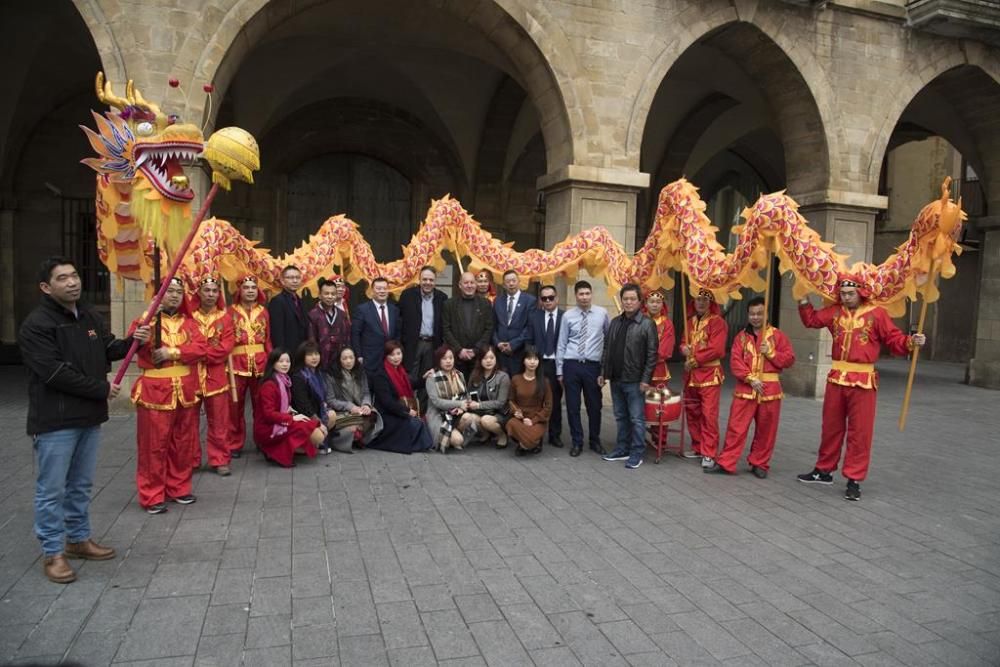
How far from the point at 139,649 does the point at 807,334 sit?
1054cm

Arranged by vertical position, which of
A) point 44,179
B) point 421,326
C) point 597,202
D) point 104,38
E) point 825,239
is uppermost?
point 104,38

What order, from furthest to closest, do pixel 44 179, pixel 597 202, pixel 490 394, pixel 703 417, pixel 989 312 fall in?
pixel 989 312 < pixel 44 179 < pixel 597 202 < pixel 490 394 < pixel 703 417

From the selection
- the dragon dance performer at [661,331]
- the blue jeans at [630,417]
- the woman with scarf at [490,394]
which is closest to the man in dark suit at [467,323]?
the woman with scarf at [490,394]

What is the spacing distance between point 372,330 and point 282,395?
137 centimetres

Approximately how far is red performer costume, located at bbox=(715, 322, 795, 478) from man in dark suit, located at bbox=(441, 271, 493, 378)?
2.54 metres

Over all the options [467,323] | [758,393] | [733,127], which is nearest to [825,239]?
[733,127]

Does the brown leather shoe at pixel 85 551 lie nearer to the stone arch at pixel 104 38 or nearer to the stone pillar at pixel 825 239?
the stone arch at pixel 104 38

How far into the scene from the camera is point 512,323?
727cm

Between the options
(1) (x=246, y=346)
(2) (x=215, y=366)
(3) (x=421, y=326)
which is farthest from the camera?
(3) (x=421, y=326)

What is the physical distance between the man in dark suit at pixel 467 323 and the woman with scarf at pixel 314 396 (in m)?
1.44

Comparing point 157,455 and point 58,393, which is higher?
point 58,393

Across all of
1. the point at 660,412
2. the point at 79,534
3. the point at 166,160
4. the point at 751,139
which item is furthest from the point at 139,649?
the point at 751,139

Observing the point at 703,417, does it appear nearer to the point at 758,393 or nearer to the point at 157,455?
the point at 758,393

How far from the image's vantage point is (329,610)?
330cm
